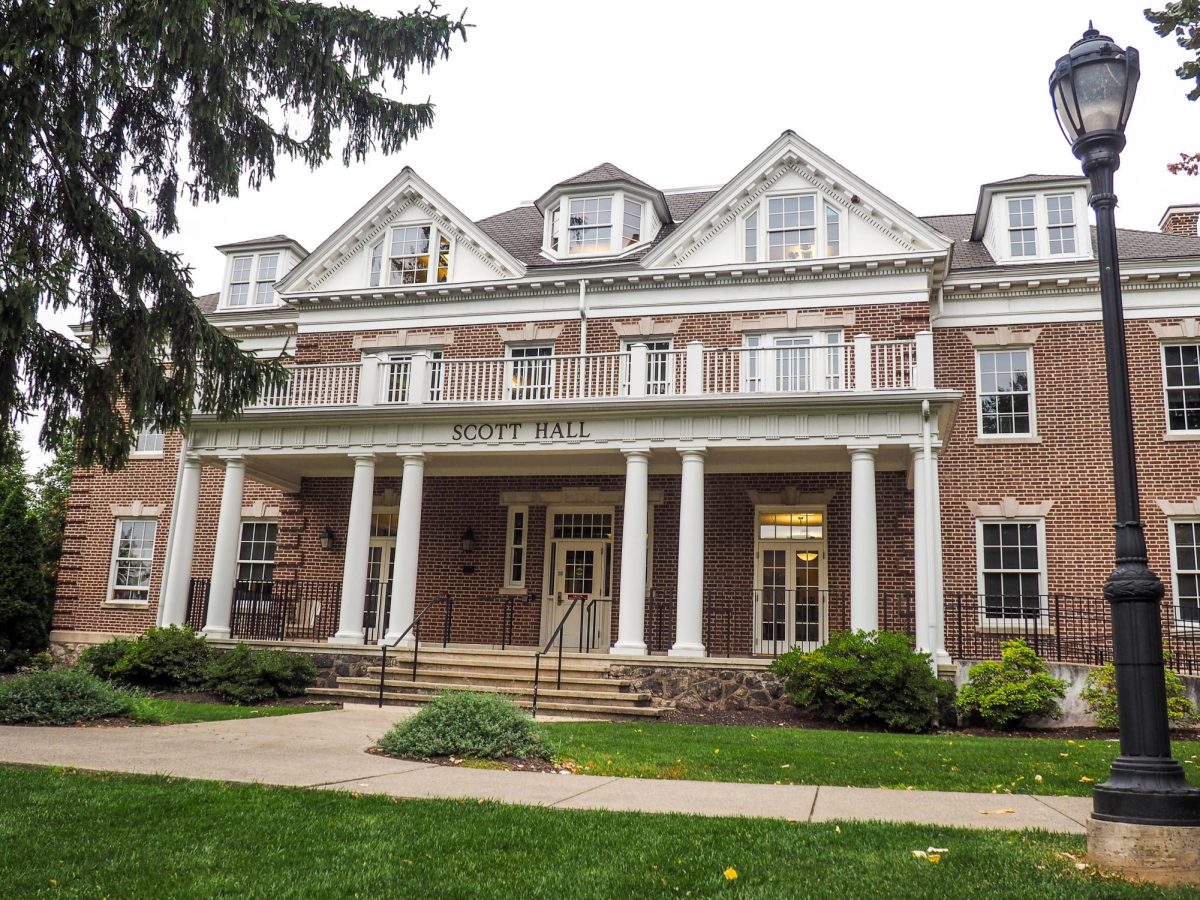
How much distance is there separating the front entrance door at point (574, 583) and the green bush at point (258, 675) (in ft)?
17.1

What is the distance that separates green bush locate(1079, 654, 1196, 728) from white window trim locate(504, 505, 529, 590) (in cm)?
1003

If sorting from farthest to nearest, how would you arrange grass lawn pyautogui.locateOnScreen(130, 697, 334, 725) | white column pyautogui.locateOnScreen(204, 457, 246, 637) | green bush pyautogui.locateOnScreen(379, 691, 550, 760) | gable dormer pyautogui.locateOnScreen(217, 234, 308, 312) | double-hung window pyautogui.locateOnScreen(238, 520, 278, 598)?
gable dormer pyautogui.locateOnScreen(217, 234, 308, 312), double-hung window pyautogui.locateOnScreen(238, 520, 278, 598), white column pyautogui.locateOnScreen(204, 457, 246, 637), grass lawn pyautogui.locateOnScreen(130, 697, 334, 725), green bush pyautogui.locateOnScreen(379, 691, 550, 760)

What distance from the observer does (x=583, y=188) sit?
67.5 feet

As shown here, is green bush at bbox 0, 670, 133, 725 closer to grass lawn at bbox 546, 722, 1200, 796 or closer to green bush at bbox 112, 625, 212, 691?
green bush at bbox 112, 625, 212, 691

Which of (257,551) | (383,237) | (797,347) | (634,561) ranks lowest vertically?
(634,561)

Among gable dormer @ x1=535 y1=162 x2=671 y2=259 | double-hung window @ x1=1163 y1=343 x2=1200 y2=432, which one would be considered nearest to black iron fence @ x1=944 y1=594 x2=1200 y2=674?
double-hung window @ x1=1163 y1=343 x2=1200 y2=432

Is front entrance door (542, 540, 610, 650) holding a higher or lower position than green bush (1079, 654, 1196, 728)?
higher

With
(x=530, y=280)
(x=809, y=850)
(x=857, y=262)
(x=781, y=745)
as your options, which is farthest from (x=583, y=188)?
(x=809, y=850)

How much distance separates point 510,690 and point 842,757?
6229 millimetres

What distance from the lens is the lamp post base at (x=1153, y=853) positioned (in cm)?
Answer: 447

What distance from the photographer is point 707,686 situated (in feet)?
48.0

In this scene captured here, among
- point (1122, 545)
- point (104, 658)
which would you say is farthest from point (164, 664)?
point (1122, 545)

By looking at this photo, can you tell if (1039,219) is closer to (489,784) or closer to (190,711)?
(489,784)

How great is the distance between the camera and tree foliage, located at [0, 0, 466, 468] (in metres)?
10.4
